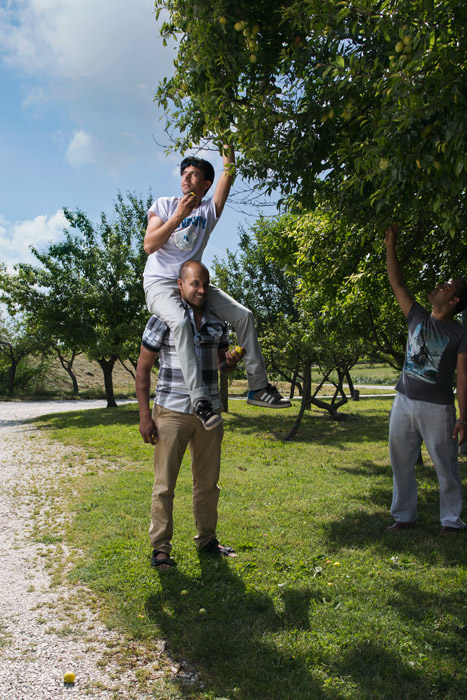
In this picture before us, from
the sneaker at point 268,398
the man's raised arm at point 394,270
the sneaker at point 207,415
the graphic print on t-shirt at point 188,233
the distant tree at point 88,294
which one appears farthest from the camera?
the distant tree at point 88,294

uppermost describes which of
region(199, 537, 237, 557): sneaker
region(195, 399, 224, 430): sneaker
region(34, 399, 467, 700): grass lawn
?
region(195, 399, 224, 430): sneaker

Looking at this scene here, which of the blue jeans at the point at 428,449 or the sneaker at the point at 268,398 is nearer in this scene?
the sneaker at the point at 268,398

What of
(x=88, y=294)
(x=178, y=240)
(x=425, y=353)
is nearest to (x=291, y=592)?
(x=425, y=353)

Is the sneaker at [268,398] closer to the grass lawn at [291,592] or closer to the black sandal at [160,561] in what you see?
the grass lawn at [291,592]

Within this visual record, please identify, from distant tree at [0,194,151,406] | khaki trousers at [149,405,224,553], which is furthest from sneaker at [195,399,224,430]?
distant tree at [0,194,151,406]

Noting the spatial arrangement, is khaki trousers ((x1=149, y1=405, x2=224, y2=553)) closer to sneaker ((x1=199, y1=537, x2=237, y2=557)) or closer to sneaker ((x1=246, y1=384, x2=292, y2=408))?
sneaker ((x1=199, y1=537, x2=237, y2=557))

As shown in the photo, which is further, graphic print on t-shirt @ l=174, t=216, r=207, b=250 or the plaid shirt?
the plaid shirt

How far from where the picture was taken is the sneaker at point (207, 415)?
368 centimetres

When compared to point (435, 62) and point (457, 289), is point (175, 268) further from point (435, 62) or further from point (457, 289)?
point (457, 289)

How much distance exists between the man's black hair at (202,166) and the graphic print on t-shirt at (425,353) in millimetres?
2626

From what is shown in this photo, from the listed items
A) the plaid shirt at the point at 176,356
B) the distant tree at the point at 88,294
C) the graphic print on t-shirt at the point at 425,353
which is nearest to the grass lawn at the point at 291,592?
the plaid shirt at the point at 176,356

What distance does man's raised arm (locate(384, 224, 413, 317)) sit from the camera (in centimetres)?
507

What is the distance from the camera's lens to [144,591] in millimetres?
4195

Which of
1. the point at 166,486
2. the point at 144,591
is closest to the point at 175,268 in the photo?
the point at 166,486
